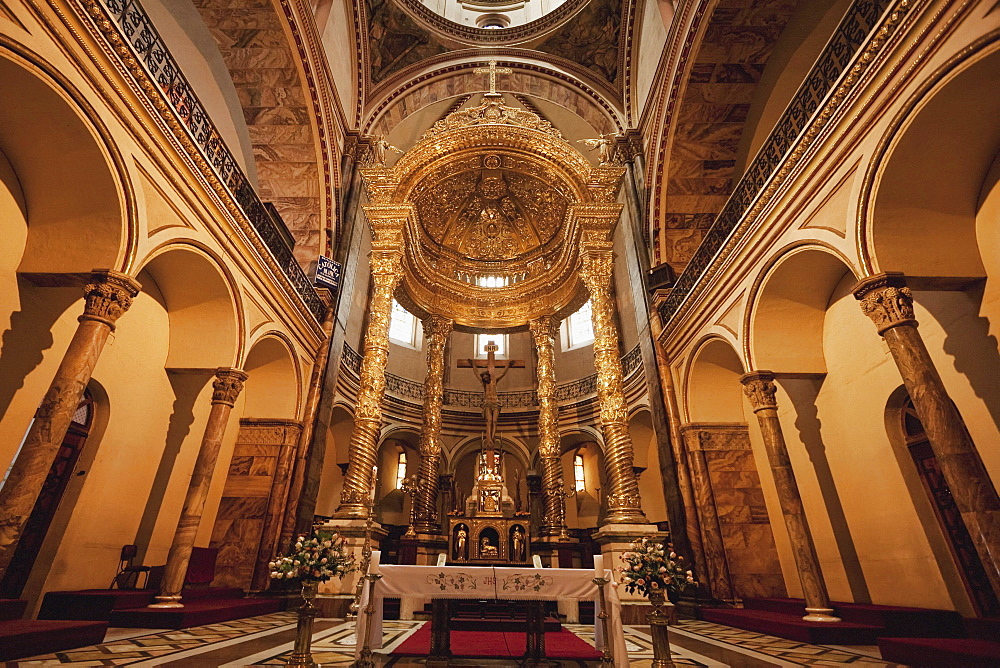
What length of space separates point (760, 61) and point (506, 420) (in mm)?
11716

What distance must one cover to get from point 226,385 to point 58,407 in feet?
9.45

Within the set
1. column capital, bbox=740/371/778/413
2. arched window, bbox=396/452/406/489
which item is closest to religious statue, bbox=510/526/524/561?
column capital, bbox=740/371/778/413

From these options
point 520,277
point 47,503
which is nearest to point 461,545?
point 47,503

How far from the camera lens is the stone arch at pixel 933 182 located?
4.10 metres

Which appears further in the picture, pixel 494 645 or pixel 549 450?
pixel 549 450

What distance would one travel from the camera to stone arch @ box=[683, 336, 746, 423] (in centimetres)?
891

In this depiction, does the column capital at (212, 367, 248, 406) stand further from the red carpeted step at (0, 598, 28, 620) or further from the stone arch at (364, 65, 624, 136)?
the stone arch at (364, 65, 624, 136)

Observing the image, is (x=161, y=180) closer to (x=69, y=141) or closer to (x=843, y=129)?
(x=69, y=141)

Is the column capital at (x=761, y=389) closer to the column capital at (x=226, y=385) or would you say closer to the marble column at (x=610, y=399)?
the marble column at (x=610, y=399)

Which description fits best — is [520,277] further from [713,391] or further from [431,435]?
[713,391]

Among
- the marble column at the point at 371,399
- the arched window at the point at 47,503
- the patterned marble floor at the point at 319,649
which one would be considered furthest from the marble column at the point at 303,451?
the arched window at the point at 47,503

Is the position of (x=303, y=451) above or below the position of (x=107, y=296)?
below

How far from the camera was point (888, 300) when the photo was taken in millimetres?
4445

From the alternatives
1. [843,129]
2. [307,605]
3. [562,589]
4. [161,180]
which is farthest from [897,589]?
[161,180]
